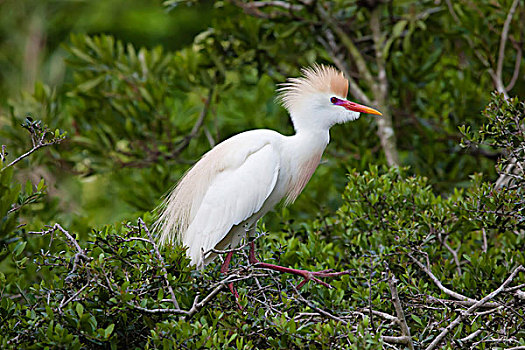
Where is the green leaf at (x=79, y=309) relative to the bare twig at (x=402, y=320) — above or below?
above

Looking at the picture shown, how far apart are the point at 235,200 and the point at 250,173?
0.15 m

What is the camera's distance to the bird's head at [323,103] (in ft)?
10.8

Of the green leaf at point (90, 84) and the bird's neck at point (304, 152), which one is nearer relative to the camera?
the bird's neck at point (304, 152)

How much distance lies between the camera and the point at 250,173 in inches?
124

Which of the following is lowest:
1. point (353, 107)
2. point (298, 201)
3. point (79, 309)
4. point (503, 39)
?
point (298, 201)

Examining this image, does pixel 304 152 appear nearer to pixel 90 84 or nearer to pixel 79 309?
pixel 79 309

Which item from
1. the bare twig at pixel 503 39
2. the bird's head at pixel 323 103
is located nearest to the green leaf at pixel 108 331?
the bird's head at pixel 323 103

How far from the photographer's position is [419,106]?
16.4 feet

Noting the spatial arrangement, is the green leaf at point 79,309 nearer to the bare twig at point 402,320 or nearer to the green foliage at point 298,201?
the green foliage at point 298,201

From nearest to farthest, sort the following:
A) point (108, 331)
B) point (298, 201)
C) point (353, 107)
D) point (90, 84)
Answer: point (108, 331)
point (353, 107)
point (298, 201)
point (90, 84)

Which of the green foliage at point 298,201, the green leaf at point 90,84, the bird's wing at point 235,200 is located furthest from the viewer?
the green leaf at point 90,84

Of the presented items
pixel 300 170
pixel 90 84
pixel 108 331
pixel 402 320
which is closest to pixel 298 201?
pixel 300 170

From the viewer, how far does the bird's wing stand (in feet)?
10.3

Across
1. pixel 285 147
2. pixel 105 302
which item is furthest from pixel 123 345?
pixel 285 147
